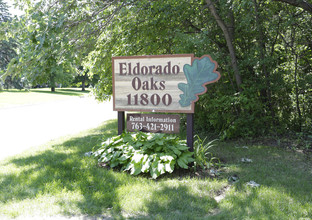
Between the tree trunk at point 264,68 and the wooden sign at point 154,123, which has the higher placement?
the tree trunk at point 264,68

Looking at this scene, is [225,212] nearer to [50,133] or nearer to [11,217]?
[11,217]

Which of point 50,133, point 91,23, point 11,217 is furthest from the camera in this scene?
point 50,133

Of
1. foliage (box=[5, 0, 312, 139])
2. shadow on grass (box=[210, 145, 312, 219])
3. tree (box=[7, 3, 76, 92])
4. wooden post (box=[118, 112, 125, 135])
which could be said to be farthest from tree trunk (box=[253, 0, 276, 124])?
tree (box=[7, 3, 76, 92])

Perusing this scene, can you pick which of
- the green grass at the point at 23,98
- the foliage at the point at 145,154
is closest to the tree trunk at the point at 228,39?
the foliage at the point at 145,154

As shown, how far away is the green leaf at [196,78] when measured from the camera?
491 cm

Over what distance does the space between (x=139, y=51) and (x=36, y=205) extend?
5.20m

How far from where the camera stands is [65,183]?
14.1 feet

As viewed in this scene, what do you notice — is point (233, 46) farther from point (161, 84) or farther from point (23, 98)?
point (23, 98)

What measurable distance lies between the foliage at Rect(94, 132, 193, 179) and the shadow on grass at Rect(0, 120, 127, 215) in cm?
28

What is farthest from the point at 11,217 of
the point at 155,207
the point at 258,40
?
the point at 258,40

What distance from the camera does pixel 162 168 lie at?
4.48 meters

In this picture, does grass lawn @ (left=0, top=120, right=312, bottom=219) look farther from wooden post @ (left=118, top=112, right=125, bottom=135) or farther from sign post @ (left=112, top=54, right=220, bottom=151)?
sign post @ (left=112, top=54, right=220, bottom=151)

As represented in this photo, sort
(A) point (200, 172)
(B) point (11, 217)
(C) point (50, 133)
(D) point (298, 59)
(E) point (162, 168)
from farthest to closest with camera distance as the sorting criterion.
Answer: (C) point (50, 133), (D) point (298, 59), (A) point (200, 172), (E) point (162, 168), (B) point (11, 217)

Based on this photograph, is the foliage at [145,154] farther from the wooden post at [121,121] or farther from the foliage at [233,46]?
the foliage at [233,46]
